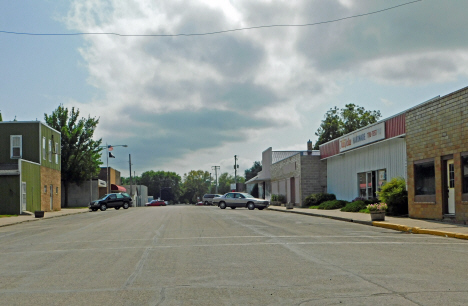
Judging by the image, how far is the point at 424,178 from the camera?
902 inches

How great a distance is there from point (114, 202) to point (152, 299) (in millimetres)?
46711

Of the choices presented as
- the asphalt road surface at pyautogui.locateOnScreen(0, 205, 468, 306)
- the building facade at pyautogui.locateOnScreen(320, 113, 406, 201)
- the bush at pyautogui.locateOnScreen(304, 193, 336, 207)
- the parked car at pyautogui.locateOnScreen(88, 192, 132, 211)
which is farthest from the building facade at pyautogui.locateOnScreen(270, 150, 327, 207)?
the asphalt road surface at pyautogui.locateOnScreen(0, 205, 468, 306)

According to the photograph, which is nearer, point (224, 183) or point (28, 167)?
point (28, 167)

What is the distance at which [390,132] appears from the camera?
28703 mm

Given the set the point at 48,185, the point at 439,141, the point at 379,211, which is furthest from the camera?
the point at 48,185

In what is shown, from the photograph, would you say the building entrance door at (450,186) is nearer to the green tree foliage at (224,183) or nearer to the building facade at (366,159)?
the building facade at (366,159)

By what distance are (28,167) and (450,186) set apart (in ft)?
99.0

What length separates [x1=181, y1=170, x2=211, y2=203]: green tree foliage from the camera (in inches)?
6654

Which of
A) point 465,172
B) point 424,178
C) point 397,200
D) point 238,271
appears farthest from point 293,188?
point 238,271

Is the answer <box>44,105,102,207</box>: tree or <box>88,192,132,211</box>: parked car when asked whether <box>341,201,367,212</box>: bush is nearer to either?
<box>88,192,132,211</box>: parked car

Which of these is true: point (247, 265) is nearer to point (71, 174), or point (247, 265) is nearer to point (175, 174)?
point (71, 174)

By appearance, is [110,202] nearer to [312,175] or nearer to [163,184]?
[312,175]

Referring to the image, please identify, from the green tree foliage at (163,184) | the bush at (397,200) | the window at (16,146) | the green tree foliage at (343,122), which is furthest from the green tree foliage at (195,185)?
the bush at (397,200)

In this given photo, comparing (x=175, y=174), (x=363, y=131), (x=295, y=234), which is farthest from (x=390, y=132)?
(x=175, y=174)
